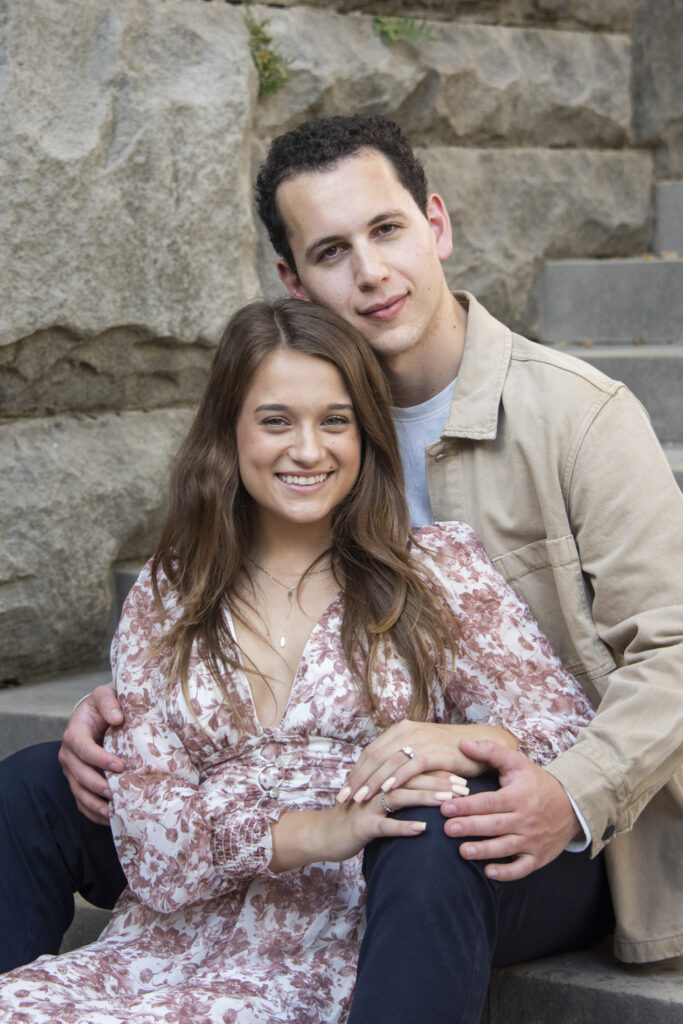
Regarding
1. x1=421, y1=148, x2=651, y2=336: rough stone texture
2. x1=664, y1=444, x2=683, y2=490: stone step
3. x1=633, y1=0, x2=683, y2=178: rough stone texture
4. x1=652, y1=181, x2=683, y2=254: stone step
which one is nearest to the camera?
x1=664, y1=444, x2=683, y2=490: stone step

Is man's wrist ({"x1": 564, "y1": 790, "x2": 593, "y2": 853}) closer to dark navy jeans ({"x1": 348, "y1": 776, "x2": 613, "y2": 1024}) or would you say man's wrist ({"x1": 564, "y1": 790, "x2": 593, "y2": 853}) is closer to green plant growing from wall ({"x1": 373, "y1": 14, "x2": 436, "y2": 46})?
dark navy jeans ({"x1": 348, "y1": 776, "x2": 613, "y2": 1024})

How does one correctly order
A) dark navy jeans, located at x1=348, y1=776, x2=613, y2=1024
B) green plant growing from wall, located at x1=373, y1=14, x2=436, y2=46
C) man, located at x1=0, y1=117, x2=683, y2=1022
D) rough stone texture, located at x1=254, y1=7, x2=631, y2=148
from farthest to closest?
green plant growing from wall, located at x1=373, y1=14, x2=436, y2=46
rough stone texture, located at x1=254, y1=7, x2=631, y2=148
man, located at x1=0, y1=117, x2=683, y2=1022
dark navy jeans, located at x1=348, y1=776, x2=613, y2=1024

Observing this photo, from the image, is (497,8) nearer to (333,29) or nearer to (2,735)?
(333,29)

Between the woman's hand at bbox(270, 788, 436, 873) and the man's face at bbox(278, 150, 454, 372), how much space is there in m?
0.90

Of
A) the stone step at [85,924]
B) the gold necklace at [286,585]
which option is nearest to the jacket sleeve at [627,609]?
the gold necklace at [286,585]

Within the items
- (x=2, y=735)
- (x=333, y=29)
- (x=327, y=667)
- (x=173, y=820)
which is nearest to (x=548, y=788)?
(x=327, y=667)

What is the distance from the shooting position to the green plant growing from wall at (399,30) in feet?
12.2

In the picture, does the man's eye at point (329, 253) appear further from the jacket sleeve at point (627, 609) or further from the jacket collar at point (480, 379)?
the jacket sleeve at point (627, 609)

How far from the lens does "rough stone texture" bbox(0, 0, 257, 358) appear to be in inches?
117

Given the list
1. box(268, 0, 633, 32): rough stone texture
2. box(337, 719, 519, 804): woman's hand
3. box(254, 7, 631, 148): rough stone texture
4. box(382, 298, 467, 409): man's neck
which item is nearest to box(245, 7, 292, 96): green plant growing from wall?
box(254, 7, 631, 148): rough stone texture

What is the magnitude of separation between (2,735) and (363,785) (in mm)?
1467

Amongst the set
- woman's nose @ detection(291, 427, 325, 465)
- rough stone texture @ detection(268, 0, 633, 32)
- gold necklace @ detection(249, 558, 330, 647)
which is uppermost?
rough stone texture @ detection(268, 0, 633, 32)

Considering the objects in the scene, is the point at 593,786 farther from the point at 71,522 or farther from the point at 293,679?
the point at 71,522

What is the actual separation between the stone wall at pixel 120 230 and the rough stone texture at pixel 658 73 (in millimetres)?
851
